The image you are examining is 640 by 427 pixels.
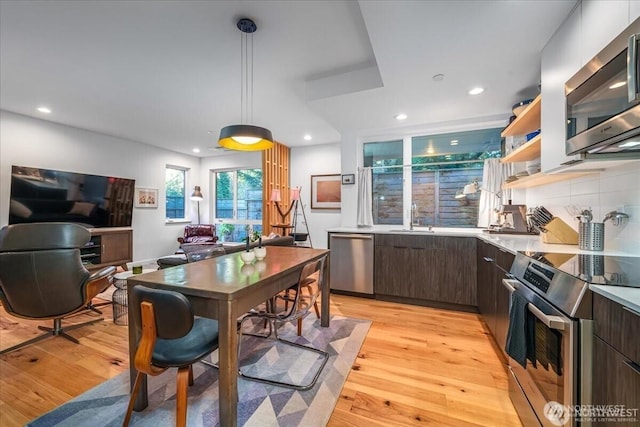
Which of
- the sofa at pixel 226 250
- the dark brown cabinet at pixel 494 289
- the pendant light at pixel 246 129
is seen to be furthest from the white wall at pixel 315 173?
the dark brown cabinet at pixel 494 289

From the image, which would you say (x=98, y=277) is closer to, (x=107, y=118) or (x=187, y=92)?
(x=187, y=92)

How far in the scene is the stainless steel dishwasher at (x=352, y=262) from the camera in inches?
139

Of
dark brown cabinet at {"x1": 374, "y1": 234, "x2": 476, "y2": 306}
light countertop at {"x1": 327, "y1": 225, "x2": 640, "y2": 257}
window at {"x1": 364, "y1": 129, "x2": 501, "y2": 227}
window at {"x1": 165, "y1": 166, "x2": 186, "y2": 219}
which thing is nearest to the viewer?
light countertop at {"x1": 327, "y1": 225, "x2": 640, "y2": 257}

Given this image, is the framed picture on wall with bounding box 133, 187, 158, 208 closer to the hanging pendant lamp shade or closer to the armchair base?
the armchair base

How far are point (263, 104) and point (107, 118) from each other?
108 inches

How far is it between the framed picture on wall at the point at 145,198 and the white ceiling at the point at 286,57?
6.61 feet

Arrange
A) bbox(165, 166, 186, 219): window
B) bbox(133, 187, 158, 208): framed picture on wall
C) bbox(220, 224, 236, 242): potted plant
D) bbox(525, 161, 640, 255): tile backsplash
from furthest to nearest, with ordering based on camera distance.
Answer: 1. bbox(220, 224, 236, 242): potted plant
2. bbox(165, 166, 186, 219): window
3. bbox(133, 187, 158, 208): framed picture on wall
4. bbox(525, 161, 640, 255): tile backsplash

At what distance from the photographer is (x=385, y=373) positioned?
1938mm

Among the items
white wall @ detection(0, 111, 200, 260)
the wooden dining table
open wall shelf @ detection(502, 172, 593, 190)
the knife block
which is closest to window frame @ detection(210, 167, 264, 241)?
white wall @ detection(0, 111, 200, 260)

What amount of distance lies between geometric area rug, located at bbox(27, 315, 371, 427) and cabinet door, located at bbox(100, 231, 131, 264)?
387 centimetres

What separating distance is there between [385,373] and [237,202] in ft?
20.2

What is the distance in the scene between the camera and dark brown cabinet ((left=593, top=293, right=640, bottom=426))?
2.49ft

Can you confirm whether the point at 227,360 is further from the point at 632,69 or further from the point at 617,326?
the point at 632,69

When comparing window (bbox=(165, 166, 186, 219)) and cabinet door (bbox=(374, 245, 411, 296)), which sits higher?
window (bbox=(165, 166, 186, 219))
